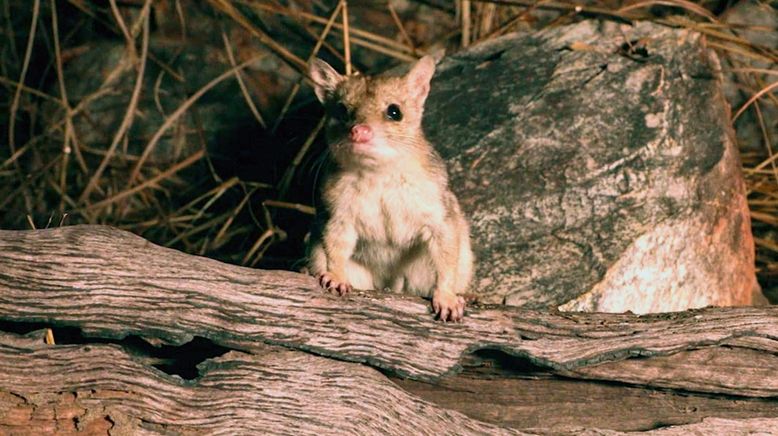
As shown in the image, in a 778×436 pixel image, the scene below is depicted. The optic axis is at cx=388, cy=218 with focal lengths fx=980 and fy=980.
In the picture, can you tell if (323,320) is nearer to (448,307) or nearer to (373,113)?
(448,307)

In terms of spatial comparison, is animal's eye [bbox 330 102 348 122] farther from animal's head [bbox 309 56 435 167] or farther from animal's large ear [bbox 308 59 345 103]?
animal's large ear [bbox 308 59 345 103]

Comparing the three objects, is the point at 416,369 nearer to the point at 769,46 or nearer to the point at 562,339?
the point at 562,339

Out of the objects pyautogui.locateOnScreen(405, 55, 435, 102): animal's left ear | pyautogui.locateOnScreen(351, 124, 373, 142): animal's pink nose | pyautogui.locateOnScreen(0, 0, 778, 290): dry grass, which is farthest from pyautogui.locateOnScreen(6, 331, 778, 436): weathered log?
pyautogui.locateOnScreen(0, 0, 778, 290): dry grass

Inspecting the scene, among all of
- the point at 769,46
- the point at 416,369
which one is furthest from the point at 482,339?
the point at 769,46

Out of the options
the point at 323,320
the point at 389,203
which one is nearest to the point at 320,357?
the point at 323,320

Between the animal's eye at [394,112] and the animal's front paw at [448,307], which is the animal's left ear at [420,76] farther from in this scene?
the animal's front paw at [448,307]
